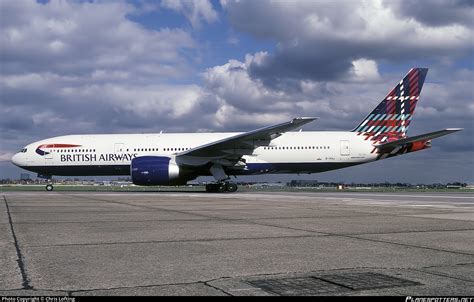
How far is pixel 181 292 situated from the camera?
3717mm

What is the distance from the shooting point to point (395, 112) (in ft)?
99.7

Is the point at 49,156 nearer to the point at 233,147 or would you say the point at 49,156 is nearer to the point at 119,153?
Answer: the point at 119,153

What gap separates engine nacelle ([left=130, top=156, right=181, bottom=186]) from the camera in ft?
82.5

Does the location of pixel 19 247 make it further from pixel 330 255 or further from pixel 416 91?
pixel 416 91

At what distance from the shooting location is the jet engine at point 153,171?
2516 cm

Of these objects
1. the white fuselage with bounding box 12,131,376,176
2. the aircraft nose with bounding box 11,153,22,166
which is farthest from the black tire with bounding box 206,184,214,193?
the aircraft nose with bounding box 11,153,22,166

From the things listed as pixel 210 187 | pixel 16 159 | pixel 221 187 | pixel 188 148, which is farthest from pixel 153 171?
pixel 16 159

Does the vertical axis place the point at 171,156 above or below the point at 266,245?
above

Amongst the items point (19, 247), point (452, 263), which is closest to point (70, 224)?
point (19, 247)

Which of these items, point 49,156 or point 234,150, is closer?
point 234,150

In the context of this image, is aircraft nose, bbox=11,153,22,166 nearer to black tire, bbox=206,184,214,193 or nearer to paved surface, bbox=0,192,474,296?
black tire, bbox=206,184,214,193

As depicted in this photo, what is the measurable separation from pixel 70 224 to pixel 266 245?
14.9 feet

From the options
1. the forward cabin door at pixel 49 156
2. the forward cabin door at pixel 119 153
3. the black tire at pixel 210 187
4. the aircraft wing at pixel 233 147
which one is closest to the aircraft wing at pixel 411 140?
the aircraft wing at pixel 233 147

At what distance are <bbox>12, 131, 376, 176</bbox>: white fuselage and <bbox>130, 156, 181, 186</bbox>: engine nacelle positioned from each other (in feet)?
→ 7.16
